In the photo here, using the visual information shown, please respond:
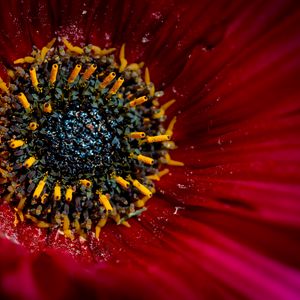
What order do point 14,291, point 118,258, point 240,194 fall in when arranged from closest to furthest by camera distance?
1. point 14,291
2. point 118,258
3. point 240,194

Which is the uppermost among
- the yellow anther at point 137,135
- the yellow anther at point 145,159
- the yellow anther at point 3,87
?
the yellow anther at point 3,87

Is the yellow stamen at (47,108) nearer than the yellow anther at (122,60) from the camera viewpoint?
Yes

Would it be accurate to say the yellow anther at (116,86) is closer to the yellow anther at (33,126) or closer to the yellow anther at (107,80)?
the yellow anther at (107,80)

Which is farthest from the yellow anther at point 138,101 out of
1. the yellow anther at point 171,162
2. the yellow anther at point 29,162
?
the yellow anther at point 29,162

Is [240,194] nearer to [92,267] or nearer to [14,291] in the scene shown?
[92,267]

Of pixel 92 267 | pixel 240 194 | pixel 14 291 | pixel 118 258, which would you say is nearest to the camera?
pixel 14 291

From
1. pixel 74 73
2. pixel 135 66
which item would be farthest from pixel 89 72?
pixel 135 66

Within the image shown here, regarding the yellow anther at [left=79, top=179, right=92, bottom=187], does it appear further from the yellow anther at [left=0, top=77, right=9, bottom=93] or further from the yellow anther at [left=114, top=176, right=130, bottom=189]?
the yellow anther at [left=0, top=77, right=9, bottom=93]

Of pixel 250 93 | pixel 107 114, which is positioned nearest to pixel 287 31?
pixel 250 93
